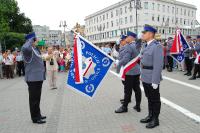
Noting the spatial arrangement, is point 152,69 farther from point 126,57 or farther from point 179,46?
point 179,46

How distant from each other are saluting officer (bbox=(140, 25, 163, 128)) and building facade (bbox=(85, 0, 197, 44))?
70396mm

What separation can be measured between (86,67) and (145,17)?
254 ft

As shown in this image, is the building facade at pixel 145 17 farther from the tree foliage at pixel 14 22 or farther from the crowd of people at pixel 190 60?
the crowd of people at pixel 190 60

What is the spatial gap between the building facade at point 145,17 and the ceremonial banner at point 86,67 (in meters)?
69.8

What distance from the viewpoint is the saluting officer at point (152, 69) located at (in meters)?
5.46

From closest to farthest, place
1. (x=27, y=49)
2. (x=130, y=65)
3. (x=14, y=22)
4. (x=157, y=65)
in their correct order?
(x=157, y=65) < (x=27, y=49) < (x=130, y=65) < (x=14, y=22)

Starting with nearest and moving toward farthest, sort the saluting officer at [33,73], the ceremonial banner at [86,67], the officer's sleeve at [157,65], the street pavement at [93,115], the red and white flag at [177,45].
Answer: the officer's sleeve at [157,65] → the street pavement at [93,115] → the saluting officer at [33,73] → the ceremonial banner at [86,67] → the red and white flag at [177,45]

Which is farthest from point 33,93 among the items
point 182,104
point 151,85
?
point 182,104

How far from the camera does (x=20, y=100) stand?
949 cm

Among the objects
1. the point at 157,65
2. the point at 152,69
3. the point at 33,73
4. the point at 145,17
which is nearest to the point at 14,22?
the point at 145,17

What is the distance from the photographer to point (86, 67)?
6.44 m

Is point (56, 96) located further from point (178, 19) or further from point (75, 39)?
Answer: point (178, 19)

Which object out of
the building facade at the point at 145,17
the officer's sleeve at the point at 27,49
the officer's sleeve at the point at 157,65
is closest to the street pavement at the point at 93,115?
the officer's sleeve at the point at 157,65

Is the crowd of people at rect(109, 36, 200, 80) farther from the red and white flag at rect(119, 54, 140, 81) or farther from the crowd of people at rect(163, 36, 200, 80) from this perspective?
the red and white flag at rect(119, 54, 140, 81)
